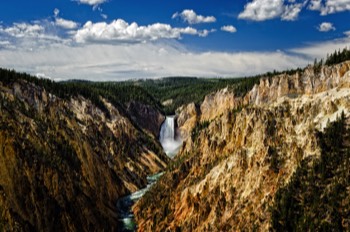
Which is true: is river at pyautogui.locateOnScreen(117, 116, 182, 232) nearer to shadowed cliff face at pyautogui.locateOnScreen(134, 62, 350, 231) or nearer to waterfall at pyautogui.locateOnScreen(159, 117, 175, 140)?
waterfall at pyautogui.locateOnScreen(159, 117, 175, 140)

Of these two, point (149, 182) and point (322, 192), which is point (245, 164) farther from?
point (149, 182)

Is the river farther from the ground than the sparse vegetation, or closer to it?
closer to it

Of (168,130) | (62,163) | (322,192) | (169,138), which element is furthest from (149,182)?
(322,192)

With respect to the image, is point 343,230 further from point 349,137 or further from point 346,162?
point 349,137

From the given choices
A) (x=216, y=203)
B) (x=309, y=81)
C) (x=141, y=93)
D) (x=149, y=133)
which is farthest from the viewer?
(x=141, y=93)

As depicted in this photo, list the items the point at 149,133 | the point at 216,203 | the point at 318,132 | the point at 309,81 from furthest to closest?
1. the point at 149,133
2. the point at 309,81
3. the point at 216,203
4. the point at 318,132

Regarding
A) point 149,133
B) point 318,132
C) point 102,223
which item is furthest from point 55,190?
point 149,133

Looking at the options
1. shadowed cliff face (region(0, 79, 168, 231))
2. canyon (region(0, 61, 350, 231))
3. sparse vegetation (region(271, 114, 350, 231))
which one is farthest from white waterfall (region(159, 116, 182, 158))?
sparse vegetation (region(271, 114, 350, 231))
